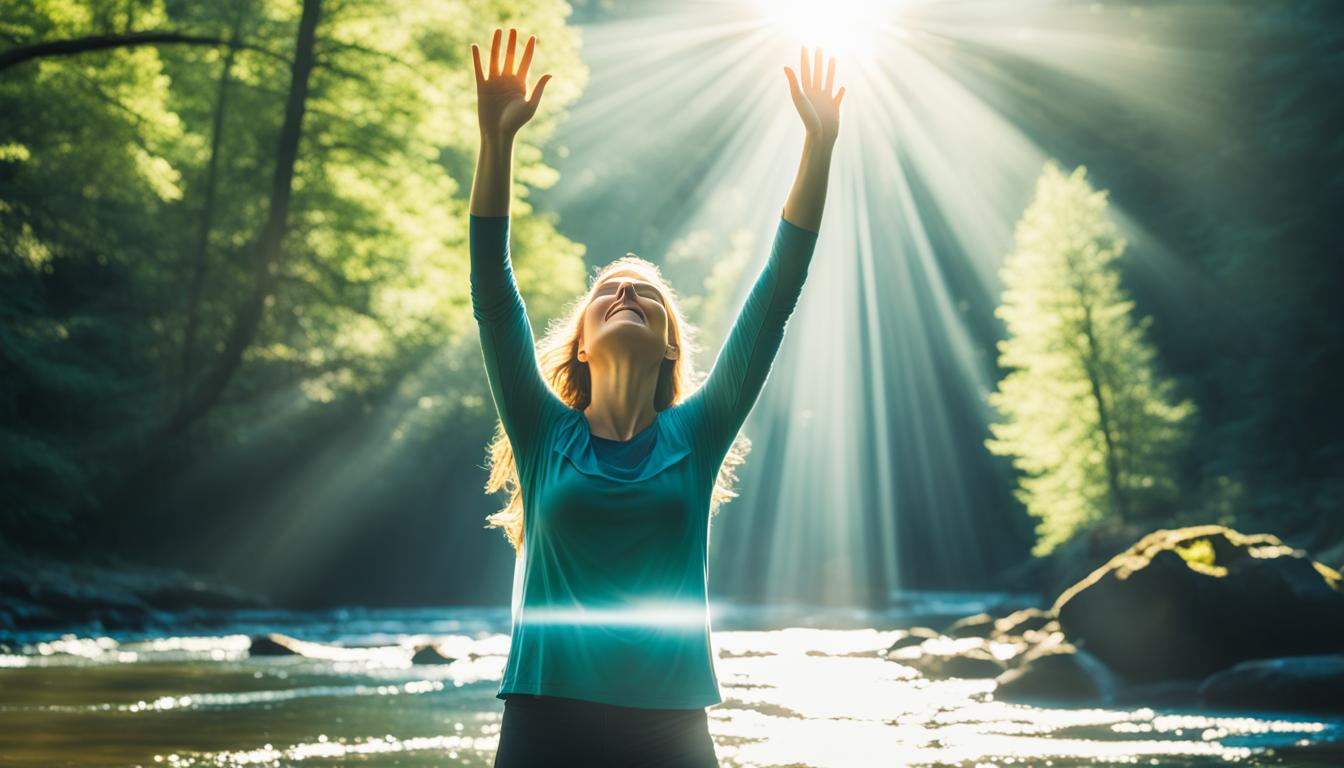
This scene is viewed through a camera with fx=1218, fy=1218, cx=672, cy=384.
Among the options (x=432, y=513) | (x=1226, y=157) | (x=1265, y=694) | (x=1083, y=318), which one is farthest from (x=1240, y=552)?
(x=1226, y=157)

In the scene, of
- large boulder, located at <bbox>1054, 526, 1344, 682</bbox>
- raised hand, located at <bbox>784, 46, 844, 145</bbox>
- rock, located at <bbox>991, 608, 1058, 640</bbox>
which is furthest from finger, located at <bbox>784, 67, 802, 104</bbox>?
rock, located at <bbox>991, 608, 1058, 640</bbox>

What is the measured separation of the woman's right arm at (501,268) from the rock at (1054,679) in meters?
10.9

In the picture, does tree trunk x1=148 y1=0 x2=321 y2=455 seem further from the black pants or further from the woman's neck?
the black pants

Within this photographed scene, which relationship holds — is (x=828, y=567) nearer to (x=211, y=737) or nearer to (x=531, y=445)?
(x=211, y=737)

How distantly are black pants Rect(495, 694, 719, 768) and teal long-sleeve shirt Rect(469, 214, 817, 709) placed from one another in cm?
3

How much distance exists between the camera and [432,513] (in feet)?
112

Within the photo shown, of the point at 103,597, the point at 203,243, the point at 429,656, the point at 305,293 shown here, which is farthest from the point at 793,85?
the point at 103,597

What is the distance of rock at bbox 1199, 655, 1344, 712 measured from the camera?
35.9 ft

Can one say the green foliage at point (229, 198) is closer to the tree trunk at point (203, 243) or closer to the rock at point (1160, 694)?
the tree trunk at point (203, 243)

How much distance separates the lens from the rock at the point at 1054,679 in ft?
40.9

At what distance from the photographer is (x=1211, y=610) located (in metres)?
12.8

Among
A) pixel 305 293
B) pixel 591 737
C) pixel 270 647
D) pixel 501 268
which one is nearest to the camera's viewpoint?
pixel 591 737

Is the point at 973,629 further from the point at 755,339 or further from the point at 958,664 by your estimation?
the point at 755,339

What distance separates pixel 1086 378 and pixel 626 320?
29.5 m
